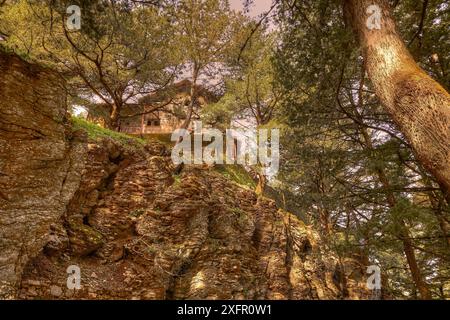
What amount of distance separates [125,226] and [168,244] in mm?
1531

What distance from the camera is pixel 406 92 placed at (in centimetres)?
356

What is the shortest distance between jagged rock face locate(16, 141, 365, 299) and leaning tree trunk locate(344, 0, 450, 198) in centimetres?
760

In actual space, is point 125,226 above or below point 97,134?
below

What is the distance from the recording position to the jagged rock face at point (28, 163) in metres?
5.84

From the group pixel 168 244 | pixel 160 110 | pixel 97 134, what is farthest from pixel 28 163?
pixel 160 110

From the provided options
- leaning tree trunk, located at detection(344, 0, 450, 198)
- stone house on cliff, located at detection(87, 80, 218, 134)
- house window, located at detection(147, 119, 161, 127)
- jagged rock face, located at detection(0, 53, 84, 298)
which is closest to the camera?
leaning tree trunk, located at detection(344, 0, 450, 198)

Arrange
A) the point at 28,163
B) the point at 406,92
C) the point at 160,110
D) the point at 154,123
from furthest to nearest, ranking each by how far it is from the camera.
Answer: the point at 154,123 → the point at 160,110 → the point at 28,163 → the point at 406,92

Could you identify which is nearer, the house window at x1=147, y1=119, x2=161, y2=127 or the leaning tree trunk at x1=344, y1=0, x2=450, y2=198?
the leaning tree trunk at x1=344, y1=0, x2=450, y2=198

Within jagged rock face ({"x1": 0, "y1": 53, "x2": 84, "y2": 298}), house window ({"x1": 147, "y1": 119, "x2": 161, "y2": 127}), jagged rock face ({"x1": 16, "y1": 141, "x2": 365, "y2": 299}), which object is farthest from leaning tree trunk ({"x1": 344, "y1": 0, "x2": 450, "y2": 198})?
house window ({"x1": 147, "y1": 119, "x2": 161, "y2": 127})

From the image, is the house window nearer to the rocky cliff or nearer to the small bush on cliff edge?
the small bush on cliff edge

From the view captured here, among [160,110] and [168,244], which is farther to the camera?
[160,110]

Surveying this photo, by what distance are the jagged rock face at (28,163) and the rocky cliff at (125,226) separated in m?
0.02

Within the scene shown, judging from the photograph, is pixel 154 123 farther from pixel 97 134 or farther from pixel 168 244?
pixel 168 244

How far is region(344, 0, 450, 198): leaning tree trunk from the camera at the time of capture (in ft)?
10.2
